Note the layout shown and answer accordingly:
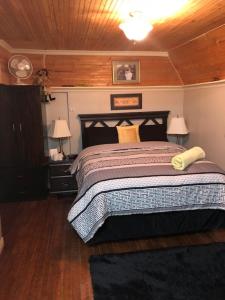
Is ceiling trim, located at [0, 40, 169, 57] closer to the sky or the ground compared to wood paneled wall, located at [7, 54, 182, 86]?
closer to the sky

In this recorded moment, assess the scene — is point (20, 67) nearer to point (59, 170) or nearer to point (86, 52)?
point (86, 52)

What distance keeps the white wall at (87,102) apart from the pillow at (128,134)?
494mm

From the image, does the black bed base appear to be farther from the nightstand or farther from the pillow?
the pillow

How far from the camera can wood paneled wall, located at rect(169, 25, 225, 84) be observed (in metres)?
3.22

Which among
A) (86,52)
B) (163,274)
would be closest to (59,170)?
(86,52)

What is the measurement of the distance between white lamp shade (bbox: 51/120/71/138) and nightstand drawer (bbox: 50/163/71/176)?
49 centimetres

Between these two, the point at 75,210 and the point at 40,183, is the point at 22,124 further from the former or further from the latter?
the point at 75,210

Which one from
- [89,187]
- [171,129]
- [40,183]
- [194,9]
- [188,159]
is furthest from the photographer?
[171,129]

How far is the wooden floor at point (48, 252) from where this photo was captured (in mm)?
2138

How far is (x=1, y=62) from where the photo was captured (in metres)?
3.85

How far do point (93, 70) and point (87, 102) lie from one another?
1.89 ft

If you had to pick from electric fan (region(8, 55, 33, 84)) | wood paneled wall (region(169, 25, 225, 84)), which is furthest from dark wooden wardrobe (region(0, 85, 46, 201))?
wood paneled wall (region(169, 25, 225, 84))

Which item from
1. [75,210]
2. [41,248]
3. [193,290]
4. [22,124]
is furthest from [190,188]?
[22,124]

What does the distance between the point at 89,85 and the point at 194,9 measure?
8.03 feet
